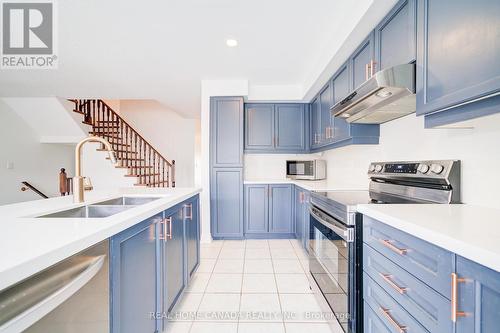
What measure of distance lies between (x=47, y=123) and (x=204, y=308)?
17.2ft

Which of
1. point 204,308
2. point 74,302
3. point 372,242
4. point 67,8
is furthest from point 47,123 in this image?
point 372,242

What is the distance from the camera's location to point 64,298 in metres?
0.68

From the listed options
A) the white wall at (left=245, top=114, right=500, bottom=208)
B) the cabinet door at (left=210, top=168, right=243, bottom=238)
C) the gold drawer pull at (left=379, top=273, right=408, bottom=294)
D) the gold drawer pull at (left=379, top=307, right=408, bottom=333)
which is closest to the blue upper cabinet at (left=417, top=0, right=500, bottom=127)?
the white wall at (left=245, top=114, right=500, bottom=208)

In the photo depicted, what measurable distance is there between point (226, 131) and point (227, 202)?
1060 mm

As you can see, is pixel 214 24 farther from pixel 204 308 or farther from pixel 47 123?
pixel 47 123

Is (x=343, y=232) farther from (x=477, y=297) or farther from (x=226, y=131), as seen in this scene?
(x=226, y=131)

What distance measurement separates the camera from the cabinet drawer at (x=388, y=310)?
86 cm

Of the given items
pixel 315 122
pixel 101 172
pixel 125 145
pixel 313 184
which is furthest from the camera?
pixel 125 145

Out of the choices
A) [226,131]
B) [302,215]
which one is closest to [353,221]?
[302,215]

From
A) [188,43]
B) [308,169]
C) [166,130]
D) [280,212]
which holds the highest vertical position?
[188,43]

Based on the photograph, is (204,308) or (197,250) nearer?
(204,308)

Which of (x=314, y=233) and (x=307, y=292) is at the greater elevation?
(x=314, y=233)

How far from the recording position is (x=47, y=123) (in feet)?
15.5

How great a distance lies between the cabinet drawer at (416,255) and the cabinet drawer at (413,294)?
3cm
